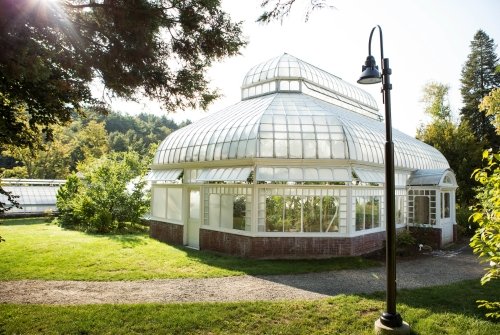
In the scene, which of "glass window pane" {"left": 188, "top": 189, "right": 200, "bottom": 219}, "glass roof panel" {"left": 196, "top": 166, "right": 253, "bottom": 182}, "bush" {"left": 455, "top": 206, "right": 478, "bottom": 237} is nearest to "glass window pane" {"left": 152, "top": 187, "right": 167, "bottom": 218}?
"glass window pane" {"left": 188, "top": 189, "right": 200, "bottom": 219}

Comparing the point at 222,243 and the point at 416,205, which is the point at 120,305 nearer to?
the point at 222,243

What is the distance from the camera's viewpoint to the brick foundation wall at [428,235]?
613 inches

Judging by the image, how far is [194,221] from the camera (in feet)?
47.4

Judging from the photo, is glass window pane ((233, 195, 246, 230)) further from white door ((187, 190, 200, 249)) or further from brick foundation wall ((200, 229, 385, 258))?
white door ((187, 190, 200, 249))

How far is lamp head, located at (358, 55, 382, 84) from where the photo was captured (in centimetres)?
650

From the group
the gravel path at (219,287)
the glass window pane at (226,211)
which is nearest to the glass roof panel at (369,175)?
the gravel path at (219,287)

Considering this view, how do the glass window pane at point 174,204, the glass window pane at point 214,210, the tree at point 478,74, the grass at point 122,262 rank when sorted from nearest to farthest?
the grass at point 122,262 < the glass window pane at point 214,210 < the glass window pane at point 174,204 < the tree at point 478,74

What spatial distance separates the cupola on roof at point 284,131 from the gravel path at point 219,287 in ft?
13.9

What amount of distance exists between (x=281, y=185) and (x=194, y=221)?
15.0 feet

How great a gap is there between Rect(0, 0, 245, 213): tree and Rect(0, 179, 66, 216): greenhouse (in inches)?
839

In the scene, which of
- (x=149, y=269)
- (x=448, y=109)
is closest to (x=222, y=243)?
(x=149, y=269)

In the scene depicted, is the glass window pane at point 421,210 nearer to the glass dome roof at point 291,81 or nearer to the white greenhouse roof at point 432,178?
the white greenhouse roof at point 432,178

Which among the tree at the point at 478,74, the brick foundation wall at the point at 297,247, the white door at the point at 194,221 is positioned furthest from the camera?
the tree at the point at 478,74

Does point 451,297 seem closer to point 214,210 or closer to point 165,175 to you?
point 214,210
